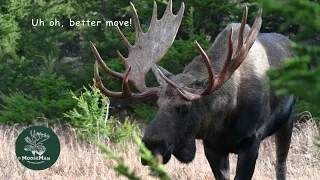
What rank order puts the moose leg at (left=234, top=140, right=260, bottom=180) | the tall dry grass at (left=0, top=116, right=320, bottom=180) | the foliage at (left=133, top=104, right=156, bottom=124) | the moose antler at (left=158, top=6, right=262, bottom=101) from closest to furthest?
the moose antler at (left=158, top=6, right=262, bottom=101) → the moose leg at (left=234, top=140, right=260, bottom=180) → the tall dry grass at (left=0, top=116, right=320, bottom=180) → the foliage at (left=133, top=104, right=156, bottom=124)

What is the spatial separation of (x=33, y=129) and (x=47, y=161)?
16.8 inches

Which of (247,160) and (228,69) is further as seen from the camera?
(247,160)

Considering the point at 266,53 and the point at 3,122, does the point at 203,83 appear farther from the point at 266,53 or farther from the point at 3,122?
the point at 3,122

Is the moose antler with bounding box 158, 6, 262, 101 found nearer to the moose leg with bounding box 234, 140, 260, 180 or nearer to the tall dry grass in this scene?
the moose leg with bounding box 234, 140, 260, 180

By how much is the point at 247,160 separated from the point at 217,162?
0.46m

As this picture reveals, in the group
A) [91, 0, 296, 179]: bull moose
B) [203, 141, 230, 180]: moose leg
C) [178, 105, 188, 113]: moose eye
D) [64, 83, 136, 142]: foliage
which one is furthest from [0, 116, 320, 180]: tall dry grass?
[178, 105, 188, 113]: moose eye

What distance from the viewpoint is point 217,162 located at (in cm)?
650

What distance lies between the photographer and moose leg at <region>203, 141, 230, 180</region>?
643cm

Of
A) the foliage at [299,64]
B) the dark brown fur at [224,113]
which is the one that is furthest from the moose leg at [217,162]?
the foliage at [299,64]

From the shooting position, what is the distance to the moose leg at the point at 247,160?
609 cm

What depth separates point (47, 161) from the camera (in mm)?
7973

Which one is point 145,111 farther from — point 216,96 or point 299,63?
point 299,63

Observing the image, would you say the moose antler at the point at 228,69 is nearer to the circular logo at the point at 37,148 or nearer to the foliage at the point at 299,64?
the circular logo at the point at 37,148

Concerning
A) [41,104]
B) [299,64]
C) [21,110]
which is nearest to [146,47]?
[299,64]
